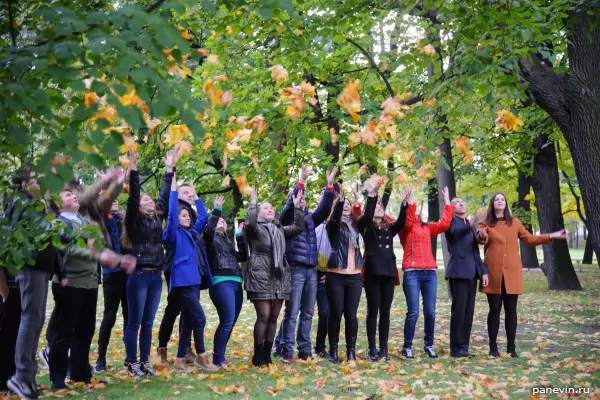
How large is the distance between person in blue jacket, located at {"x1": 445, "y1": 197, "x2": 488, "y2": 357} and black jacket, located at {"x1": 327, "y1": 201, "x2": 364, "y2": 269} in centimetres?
141

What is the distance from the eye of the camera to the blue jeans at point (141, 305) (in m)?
7.86

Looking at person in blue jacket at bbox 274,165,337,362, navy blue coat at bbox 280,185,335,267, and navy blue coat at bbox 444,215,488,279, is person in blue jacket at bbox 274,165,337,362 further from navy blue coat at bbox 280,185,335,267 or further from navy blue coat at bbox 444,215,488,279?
A: navy blue coat at bbox 444,215,488,279

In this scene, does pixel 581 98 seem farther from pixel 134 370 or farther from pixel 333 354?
pixel 134 370

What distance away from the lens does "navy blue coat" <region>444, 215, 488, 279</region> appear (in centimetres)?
967

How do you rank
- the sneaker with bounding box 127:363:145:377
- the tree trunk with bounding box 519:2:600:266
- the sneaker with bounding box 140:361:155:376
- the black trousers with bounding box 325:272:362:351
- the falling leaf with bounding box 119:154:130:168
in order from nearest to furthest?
1. the sneaker with bounding box 127:363:145:377
2. the sneaker with bounding box 140:361:155:376
3. the tree trunk with bounding box 519:2:600:266
4. the falling leaf with bounding box 119:154:130:168
5. the black trousers with bounding box 325:272:362:351

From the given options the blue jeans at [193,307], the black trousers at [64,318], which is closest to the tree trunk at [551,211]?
the blue jeans at [193,307]

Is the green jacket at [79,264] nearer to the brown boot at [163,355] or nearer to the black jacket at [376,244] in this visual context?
the brown boot at [163,355]

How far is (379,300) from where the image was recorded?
945 cm

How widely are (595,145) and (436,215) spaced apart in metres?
20.7

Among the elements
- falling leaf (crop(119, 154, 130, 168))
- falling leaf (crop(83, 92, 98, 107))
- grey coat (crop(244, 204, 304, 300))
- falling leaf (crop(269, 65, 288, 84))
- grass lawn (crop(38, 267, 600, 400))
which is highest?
falling leaf (crop(269, 65, 288, 84))

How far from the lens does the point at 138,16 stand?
3.91 metres

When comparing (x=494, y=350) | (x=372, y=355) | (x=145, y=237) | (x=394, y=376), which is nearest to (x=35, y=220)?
(x=145, y=237)

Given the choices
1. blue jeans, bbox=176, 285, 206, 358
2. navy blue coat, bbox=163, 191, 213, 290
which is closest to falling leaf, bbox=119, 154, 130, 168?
navy blue coat, bbox=163, 191, 213, 290

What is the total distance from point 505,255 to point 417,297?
1.30 meters
